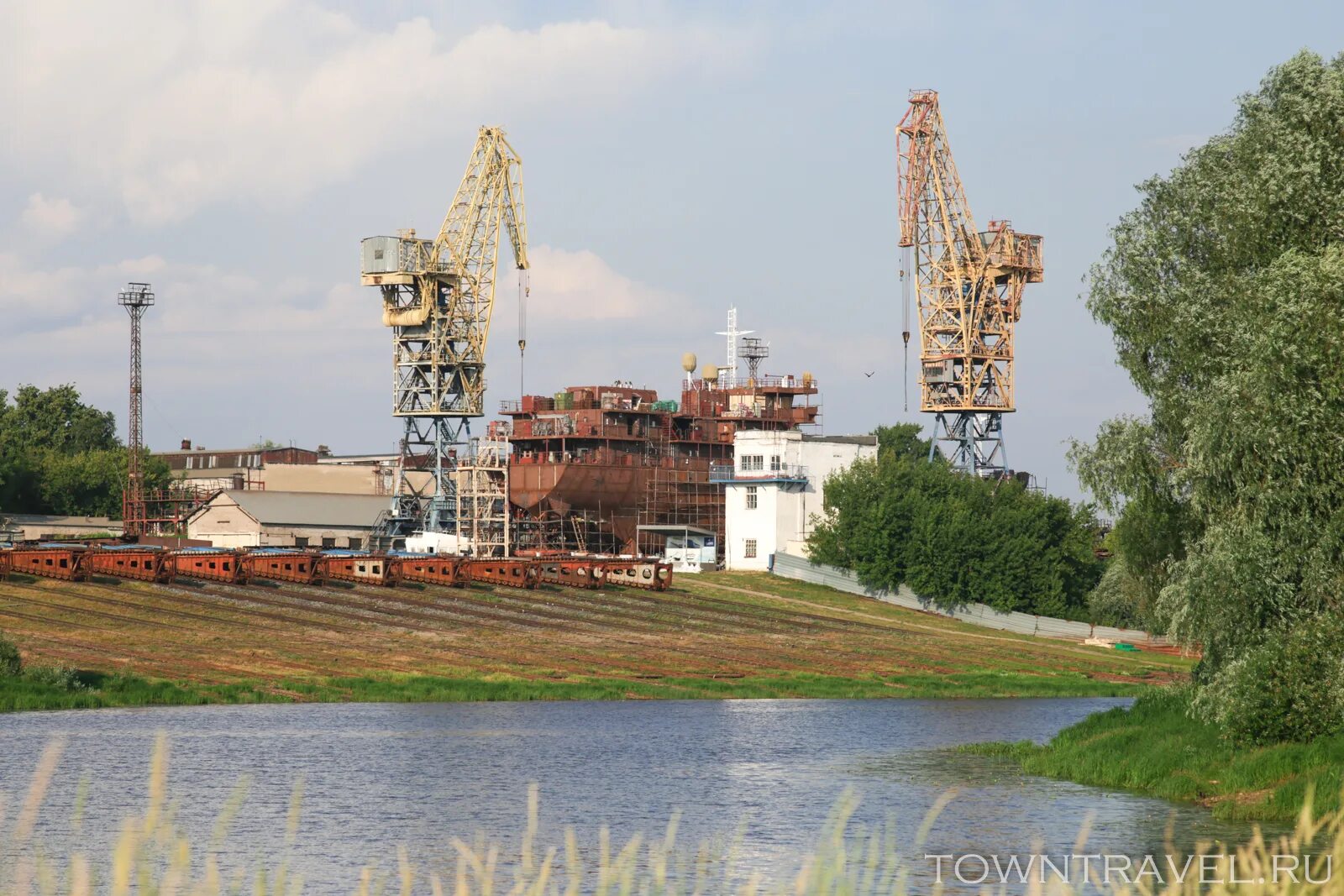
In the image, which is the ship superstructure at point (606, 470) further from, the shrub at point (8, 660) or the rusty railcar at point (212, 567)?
the shrub at point (8, 660)

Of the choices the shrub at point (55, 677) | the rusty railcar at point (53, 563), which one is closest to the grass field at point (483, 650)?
the shrub at point (55, 677)

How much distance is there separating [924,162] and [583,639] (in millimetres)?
66461

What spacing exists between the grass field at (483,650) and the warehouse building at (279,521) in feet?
133

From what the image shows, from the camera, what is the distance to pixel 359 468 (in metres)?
176

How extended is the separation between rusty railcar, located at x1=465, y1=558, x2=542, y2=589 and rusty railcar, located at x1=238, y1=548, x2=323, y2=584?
10.8 metres

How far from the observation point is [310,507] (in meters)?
148

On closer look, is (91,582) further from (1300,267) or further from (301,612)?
(1300,267)

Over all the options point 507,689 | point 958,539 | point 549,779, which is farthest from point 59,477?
point 549,779

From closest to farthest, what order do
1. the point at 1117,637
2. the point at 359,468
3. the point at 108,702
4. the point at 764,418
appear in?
the point at 108,702, the point at 1117,637, the point at 764,418, the point at 359,468

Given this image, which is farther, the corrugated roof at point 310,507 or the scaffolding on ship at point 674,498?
the scaffolding on ship at point 674,498

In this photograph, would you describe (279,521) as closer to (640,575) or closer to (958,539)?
(640,575)

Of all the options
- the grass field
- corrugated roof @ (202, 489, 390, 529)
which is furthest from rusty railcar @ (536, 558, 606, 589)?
corrugated roof @ (202, 489, 390, 529)

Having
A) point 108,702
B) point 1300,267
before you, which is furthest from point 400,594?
point 1300,267

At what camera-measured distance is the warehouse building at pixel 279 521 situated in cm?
14038
